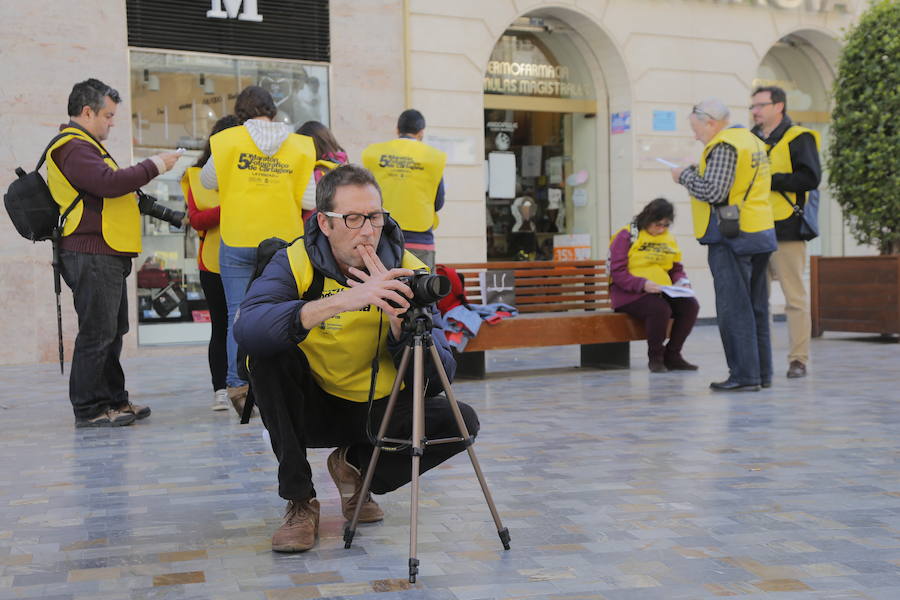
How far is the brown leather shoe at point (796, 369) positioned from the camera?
856cm

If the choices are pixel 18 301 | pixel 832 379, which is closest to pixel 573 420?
pixel 832 379

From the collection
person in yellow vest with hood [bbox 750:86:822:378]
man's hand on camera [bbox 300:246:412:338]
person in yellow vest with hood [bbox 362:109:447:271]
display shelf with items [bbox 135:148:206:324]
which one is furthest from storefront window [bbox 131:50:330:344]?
man's hand on camera [bbox 300:246:412:338]

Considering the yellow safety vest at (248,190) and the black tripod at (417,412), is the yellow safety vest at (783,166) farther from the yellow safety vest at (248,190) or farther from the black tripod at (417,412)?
the black tripod at (417,412)

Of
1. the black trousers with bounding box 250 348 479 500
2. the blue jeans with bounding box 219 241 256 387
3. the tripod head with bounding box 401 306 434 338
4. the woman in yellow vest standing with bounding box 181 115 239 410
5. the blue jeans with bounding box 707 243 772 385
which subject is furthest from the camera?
the blue jeans with bounding box 707 243 772 385

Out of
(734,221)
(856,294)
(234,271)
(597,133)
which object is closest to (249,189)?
(234,271)

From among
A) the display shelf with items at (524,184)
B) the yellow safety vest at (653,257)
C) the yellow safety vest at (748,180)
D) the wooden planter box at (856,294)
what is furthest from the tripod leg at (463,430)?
the display shelf with items at (524,184)

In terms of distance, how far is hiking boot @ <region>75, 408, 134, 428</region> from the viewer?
6.68 m

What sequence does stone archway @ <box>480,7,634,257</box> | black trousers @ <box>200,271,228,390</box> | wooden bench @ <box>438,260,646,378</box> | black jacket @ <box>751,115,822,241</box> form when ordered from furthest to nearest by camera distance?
stone archway @ <box>480,7,634,257</box> < wooden bench @ <box>438,260,646,378</box> < black jacket @ <box>751,115,822,241</box> < black trousers @ <box>200,271,228,390</box>

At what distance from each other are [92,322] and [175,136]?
556cm

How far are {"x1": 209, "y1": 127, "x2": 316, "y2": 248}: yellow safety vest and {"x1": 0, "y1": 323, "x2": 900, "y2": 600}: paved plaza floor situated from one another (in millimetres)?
1168

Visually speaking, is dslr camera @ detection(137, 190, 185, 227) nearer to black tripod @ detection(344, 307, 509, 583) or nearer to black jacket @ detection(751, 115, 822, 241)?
black tripod @ detection(344, 307, 509, 583)

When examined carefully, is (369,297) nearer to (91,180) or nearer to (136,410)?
(91,180)

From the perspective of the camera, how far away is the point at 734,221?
299 inches

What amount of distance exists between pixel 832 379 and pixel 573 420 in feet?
9.30
